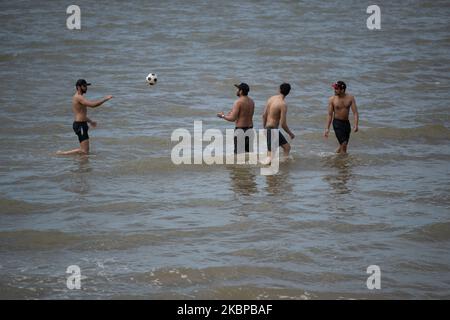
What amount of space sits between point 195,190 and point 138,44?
16341mm

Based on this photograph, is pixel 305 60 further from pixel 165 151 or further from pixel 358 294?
pixel 358 294

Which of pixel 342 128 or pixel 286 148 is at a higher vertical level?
pixel 342 128

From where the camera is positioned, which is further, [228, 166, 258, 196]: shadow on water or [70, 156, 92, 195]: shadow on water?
[70, 156, 92, 195]: shadow on water

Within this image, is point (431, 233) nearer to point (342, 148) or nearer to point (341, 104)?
point (341, 104)

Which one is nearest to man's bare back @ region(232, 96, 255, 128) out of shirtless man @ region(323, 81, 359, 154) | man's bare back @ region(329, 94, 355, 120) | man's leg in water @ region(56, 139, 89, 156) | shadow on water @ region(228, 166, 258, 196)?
shadow on water @ region(228, 166, 258, 196)

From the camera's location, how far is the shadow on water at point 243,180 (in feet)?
41.2

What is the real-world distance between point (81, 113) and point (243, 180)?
339 centimetres

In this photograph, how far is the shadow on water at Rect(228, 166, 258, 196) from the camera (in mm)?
12559

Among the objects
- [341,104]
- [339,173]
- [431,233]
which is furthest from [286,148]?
[431,233]

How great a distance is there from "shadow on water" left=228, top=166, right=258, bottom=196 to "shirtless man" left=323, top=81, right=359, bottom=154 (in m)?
1.57

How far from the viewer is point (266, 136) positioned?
544 inches

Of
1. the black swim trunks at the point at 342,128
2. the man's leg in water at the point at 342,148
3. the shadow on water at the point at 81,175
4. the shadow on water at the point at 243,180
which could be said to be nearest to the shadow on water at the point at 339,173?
the man's leg in water at the point at 342,148

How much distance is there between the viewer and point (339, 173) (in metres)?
13.6

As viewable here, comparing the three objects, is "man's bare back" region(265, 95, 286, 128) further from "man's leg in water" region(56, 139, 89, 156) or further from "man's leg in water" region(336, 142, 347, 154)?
"man's leg in water" region(56, 139, 89, 156)
